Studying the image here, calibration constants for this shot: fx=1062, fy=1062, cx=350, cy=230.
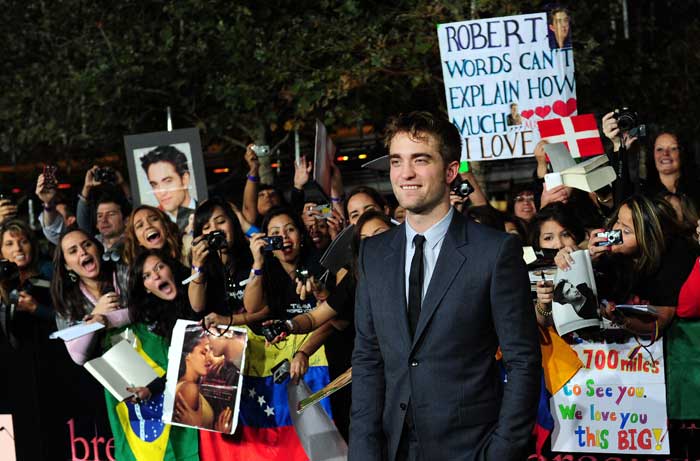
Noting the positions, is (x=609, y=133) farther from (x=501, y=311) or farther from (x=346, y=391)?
(x=501, y=311)

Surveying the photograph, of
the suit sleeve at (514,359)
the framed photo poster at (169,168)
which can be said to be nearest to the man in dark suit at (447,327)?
the suit sleeve at (514,359)

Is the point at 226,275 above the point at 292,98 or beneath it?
beneath

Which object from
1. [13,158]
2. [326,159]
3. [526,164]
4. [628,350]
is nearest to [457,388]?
[628,350]

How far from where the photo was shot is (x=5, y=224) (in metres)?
7.84

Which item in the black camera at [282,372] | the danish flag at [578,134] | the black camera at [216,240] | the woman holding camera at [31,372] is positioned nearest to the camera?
the black camera at [282,372]

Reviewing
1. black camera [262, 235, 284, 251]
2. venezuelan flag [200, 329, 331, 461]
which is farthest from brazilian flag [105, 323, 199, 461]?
black camera [262, 235, 284, 251]

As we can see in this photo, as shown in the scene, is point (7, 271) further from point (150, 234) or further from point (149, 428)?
point (149, 428)

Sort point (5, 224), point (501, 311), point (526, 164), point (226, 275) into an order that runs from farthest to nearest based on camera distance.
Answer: point (526, 164) < point (5, 224) < point (226, 275) < point (501, 311)

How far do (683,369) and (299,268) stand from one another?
229 centimetres

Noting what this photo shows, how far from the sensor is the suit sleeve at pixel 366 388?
12.6 feet

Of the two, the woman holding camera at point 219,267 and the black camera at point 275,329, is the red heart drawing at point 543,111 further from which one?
the black camera at point 275,329

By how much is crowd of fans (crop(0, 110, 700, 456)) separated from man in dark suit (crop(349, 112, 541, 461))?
136 cm

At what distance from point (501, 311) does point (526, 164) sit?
18.8 metres

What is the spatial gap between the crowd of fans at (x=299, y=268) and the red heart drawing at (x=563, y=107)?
1.24 feet
